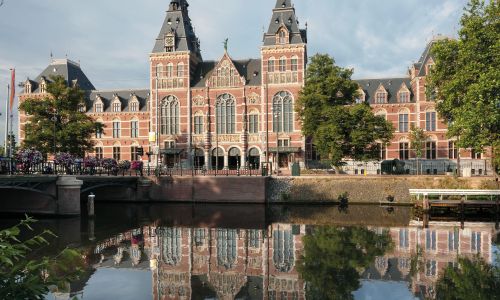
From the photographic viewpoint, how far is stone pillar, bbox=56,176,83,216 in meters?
28.9

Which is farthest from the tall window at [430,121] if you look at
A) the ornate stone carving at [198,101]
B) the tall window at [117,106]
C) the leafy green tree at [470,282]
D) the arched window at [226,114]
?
the tall window at [117,106]

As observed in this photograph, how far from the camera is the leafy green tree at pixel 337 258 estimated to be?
13.9 meters

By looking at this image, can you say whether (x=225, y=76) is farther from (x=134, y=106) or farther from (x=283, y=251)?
(x=283, y=251)

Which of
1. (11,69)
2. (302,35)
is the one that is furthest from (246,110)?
(11,69)

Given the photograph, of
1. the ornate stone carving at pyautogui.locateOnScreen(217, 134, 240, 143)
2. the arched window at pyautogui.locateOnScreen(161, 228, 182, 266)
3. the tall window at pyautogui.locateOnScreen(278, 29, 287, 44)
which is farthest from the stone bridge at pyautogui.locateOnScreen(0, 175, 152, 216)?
the tall window at pyautogui.locateOnScreen(278, 29, 287, 44)

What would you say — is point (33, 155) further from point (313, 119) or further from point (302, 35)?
point (302, 35)

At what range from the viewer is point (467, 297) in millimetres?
12523

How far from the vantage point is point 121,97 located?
6125cm

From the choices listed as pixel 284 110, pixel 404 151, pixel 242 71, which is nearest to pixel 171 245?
pixel 284 110

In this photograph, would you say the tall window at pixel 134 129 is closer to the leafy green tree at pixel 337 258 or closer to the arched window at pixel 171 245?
the arched window at pixel 171 245

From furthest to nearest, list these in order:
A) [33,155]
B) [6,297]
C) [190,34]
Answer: [190,34] < [33,155] < [6,297]

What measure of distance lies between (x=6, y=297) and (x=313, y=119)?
3804cm

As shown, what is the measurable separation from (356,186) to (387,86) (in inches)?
876

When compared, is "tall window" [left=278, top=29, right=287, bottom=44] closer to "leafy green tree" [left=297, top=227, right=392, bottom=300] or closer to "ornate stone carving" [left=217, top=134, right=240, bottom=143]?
"ornate stone carving" [left=217, top=134, right=240, bottom=143]
